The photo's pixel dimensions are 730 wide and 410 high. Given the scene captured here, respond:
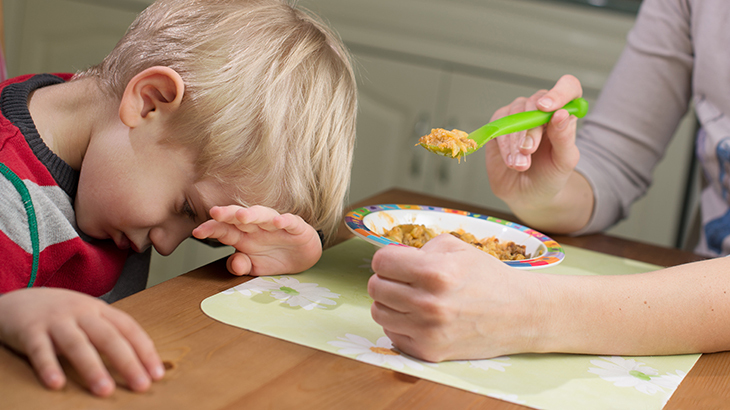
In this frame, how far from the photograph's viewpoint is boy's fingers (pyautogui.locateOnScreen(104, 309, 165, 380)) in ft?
1.43

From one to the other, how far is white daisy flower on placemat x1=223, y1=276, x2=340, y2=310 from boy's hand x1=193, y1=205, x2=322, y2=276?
2cm

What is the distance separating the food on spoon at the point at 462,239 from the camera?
775 millimetres

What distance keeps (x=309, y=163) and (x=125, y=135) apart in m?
0.22

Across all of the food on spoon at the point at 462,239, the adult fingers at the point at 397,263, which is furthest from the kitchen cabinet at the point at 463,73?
the adult fingers at the point at 397,263

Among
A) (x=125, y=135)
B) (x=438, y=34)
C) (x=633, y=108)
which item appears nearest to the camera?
(x=125, y=135)

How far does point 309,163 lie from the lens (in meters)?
0.78

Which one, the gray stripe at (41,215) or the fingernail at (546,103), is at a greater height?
the fingernail at (546,103)

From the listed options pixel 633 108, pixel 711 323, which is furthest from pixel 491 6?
pixel 711 323

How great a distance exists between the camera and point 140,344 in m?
0.44

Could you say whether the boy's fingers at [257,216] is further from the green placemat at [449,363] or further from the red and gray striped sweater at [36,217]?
the red and gray striped sweater at [36,217]

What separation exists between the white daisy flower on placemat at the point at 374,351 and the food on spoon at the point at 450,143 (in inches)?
10.4

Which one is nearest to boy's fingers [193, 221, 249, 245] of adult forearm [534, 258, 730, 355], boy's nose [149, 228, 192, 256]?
boy's nose [149, 228, 192, 256]

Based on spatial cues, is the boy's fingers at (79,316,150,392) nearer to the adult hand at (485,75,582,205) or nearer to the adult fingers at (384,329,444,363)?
the adult fingers at (384,329,444,363)

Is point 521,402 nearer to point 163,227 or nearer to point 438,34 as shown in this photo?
point 163,227
